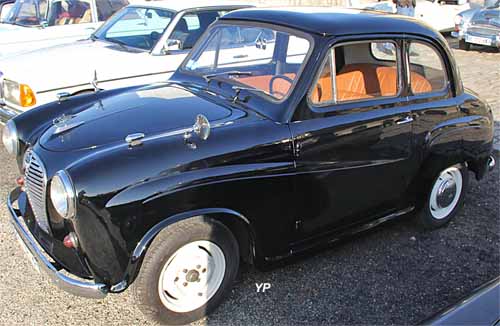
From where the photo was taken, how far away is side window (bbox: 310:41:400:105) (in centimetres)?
313

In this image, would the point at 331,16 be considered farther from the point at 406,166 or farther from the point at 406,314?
the point at 406,314

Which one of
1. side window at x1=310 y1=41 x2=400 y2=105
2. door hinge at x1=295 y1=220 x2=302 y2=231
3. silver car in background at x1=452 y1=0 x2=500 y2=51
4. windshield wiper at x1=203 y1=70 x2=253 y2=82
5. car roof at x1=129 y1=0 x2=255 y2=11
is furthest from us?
silver car in background at x1=452 y1=0 x2=500 y2=51

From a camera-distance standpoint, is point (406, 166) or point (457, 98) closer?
point (406, 166)

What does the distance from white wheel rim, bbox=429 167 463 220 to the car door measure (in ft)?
1.49

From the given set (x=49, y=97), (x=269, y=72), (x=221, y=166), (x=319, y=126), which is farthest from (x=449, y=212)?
(x=49, y=97)

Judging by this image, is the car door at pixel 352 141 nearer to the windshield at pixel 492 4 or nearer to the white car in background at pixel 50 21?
the white car in background at pixel 50 21

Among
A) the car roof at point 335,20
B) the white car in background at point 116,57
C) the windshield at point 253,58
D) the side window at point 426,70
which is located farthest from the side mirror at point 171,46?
the side window at point 426,70

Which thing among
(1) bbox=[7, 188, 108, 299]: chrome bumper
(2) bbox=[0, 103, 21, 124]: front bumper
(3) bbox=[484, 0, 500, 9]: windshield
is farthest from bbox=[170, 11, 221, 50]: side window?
(3) bbox=[484, 0, 500, 9]: windshield

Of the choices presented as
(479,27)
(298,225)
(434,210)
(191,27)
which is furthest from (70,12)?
(479,27)

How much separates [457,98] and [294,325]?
2.24m

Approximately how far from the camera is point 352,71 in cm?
366

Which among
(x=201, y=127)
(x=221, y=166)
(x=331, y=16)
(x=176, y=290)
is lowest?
(x=176, y=290)

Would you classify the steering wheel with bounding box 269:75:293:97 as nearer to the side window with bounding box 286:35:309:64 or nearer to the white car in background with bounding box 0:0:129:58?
the side window with bounding box 286:35:309:64

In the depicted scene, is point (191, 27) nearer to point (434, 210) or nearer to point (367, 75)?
point (367, 75)
